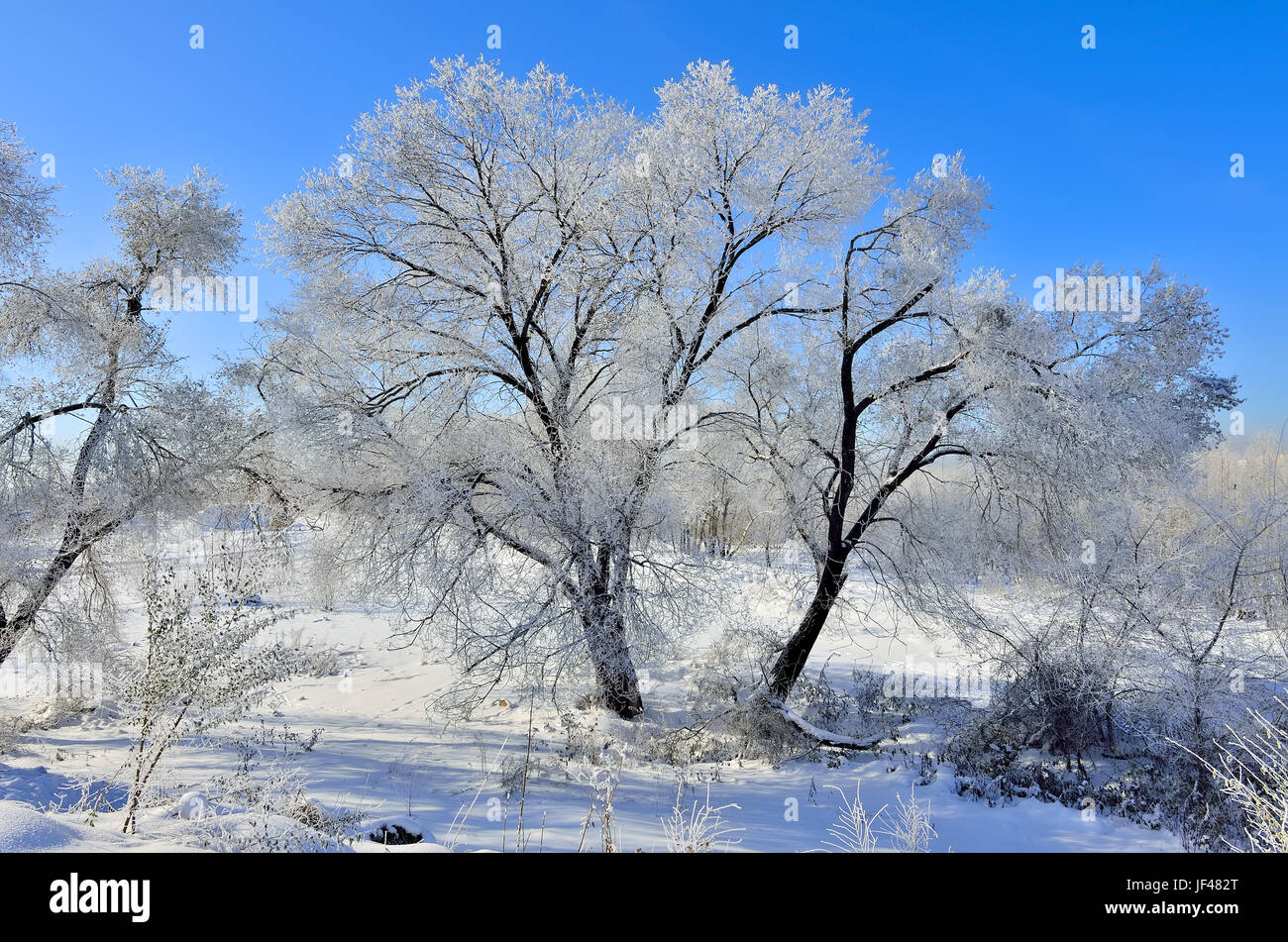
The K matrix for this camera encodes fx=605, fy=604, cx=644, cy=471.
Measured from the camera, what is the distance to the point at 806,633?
9992mm

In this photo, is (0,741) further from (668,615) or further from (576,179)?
(576,179)

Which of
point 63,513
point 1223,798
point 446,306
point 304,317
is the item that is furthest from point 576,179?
point 1223,798

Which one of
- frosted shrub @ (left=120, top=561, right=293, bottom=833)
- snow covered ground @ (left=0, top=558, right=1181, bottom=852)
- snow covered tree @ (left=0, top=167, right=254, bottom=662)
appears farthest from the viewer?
Result: snow covered tree @ (left=0, top=167, right=254, bottom=662)

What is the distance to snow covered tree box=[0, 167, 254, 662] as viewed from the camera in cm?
875

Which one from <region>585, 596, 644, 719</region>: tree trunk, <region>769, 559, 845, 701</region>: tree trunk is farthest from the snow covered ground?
<region>769, 559, 845, 701</region>: tree trunk

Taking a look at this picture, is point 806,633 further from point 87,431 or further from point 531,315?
point 87,431

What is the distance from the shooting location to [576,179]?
31.8 feet

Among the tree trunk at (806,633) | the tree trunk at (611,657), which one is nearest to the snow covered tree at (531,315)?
the tree trunk at (611,657)

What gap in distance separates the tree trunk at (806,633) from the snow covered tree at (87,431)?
10.1 meters

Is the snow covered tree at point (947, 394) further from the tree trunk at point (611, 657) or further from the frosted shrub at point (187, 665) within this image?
the frosted shrub at point (187, 665)

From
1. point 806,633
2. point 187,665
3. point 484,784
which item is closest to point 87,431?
point 187,665

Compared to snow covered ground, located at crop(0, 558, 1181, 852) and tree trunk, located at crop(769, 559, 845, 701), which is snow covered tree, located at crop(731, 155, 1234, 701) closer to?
tree trunk, located at crop(769, 559, 845, 701)

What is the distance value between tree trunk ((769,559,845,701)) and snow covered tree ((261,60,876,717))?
2.51 m
